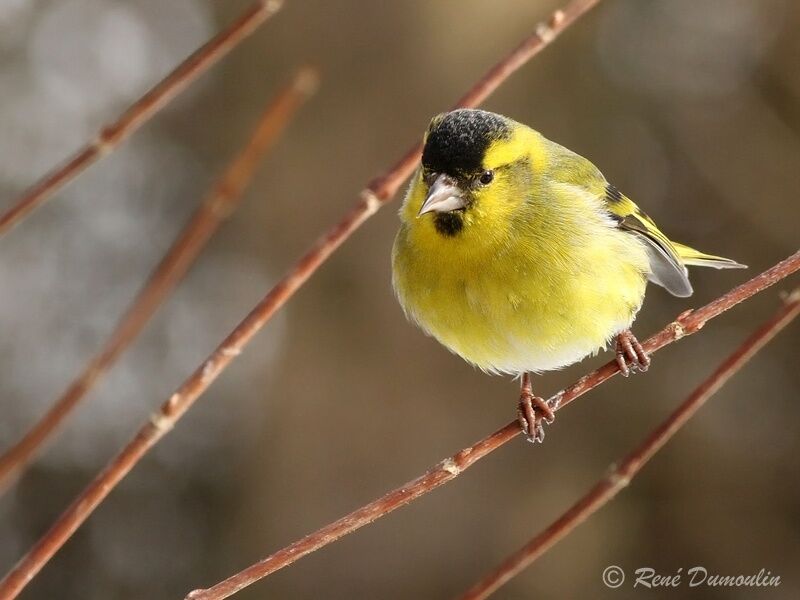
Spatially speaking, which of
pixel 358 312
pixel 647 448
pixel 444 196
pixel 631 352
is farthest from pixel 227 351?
pixel 358 312

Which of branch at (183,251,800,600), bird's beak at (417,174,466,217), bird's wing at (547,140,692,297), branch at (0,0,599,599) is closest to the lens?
branch at (0,0,599,599)

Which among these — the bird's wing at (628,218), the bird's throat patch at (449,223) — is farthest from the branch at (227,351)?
the bird's wing at (628,218)

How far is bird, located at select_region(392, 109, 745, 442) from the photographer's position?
98.4 inches

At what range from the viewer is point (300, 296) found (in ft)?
19.9

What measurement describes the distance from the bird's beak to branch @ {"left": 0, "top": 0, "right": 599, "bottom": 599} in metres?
0.48

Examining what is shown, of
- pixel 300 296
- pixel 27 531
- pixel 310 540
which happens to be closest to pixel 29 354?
pixel 27 531

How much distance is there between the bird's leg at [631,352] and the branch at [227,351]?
0.90 metres

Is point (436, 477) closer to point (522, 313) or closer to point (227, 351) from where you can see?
point (227, 351)

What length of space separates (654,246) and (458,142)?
905 millimetres

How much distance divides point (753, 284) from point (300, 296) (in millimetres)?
4399

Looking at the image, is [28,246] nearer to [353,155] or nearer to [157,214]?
[157,214]

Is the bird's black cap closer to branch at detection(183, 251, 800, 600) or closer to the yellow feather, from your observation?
the yellow feather

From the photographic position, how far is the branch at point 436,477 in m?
1.55

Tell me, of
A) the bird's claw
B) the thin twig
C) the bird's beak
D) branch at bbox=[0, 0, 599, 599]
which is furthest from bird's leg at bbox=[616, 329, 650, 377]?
the thin twig
